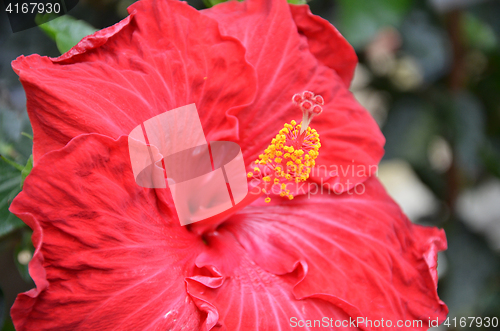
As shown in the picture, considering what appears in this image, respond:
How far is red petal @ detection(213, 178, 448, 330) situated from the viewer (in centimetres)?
83

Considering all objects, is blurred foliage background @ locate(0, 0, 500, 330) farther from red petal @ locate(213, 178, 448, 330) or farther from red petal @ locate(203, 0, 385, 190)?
red petal @ locate(213, 178, 448, 330)

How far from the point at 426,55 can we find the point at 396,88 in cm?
34

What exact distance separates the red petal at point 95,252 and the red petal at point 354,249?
0.26 m

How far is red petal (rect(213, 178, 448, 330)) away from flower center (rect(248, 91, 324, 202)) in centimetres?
9

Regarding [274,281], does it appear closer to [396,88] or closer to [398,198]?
[396,88]

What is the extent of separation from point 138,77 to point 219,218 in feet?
1.14

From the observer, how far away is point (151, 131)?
738 mm

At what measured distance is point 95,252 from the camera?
0.62 m

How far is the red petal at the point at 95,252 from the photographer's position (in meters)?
0.57

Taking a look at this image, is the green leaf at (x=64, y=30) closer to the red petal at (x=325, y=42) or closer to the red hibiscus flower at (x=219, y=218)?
the red hibiscus flower at (x=219, y=218)

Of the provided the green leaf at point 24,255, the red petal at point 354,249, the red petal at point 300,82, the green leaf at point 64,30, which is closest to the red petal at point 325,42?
the red petal at point 300,82

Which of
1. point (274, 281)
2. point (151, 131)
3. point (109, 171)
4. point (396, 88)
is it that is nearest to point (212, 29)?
point (151, 131)

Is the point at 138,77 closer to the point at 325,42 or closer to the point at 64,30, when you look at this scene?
the point at 64,30

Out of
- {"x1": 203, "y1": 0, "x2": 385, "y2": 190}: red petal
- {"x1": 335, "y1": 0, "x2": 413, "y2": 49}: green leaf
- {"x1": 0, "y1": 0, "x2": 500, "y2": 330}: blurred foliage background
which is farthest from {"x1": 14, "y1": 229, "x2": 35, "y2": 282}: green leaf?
{"x1": 335, "y1": 0, "x2": 413, "y2": 49}: green leaf
